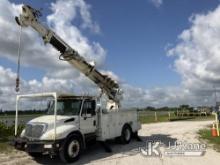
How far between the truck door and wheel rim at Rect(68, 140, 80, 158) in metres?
0.81

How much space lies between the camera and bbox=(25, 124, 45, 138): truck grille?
1211cm

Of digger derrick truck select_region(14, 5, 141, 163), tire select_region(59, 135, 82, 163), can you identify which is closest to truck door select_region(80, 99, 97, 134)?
digger derrick truck select_region(14, 5, 141, 163)

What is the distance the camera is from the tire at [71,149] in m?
11.9

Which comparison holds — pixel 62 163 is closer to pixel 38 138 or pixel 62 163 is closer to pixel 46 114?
pixel 38 138

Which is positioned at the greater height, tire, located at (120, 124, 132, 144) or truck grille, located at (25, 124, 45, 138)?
truck grille, located at (25, 124, 45, 138)

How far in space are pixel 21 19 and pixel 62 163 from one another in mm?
6160

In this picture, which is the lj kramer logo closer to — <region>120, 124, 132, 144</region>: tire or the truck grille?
<region>120, 124, 132, 144</region>: tire

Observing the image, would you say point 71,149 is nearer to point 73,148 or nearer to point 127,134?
point 73,148

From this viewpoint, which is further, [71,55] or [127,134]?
[127,134]

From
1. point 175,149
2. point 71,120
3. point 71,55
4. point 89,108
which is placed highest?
point 71,55

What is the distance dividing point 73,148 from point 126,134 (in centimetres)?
510

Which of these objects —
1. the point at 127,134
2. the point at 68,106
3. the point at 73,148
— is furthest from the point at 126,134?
the point at 73,148

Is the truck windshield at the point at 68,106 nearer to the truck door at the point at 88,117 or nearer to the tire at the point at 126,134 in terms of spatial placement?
the truck door at the point at 88,117

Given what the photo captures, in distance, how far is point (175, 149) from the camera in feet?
48.3
